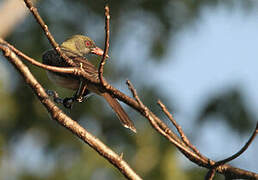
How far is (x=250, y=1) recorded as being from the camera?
11531 mm

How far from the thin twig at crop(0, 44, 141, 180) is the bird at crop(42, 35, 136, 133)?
285 millimetres

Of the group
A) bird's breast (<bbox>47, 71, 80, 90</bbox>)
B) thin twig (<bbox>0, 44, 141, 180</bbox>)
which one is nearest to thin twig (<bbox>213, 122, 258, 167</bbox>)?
thin twig (<bbox>0, 44, 141, 180</bbox>)

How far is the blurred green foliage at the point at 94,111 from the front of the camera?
23.5 ft

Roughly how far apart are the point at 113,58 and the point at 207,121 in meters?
4.50

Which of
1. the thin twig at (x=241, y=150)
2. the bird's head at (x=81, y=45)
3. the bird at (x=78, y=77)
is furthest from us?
the bird's head at (x=81, y=45)

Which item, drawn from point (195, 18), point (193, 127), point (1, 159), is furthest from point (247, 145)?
point (195, 18)

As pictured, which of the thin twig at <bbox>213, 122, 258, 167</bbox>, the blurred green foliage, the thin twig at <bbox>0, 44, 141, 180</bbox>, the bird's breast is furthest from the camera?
the blurred green foliage

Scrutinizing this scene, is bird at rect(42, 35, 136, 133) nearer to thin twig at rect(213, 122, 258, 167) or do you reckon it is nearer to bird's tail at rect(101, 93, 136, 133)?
bird's tail at rect(101, 93, 136, 133)

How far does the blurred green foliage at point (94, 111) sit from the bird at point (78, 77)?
43 centimetres

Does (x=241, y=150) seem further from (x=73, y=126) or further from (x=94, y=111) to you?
(x=94, y=111)

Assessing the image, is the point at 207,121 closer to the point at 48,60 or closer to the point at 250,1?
the point at 48,60

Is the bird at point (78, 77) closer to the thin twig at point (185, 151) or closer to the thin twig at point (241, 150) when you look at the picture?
the thin twig at point (185, 151)

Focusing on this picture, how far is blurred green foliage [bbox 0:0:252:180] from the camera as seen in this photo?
717 cm

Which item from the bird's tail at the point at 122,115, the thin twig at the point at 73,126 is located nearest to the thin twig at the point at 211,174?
the thin twig at the point at 73,126
